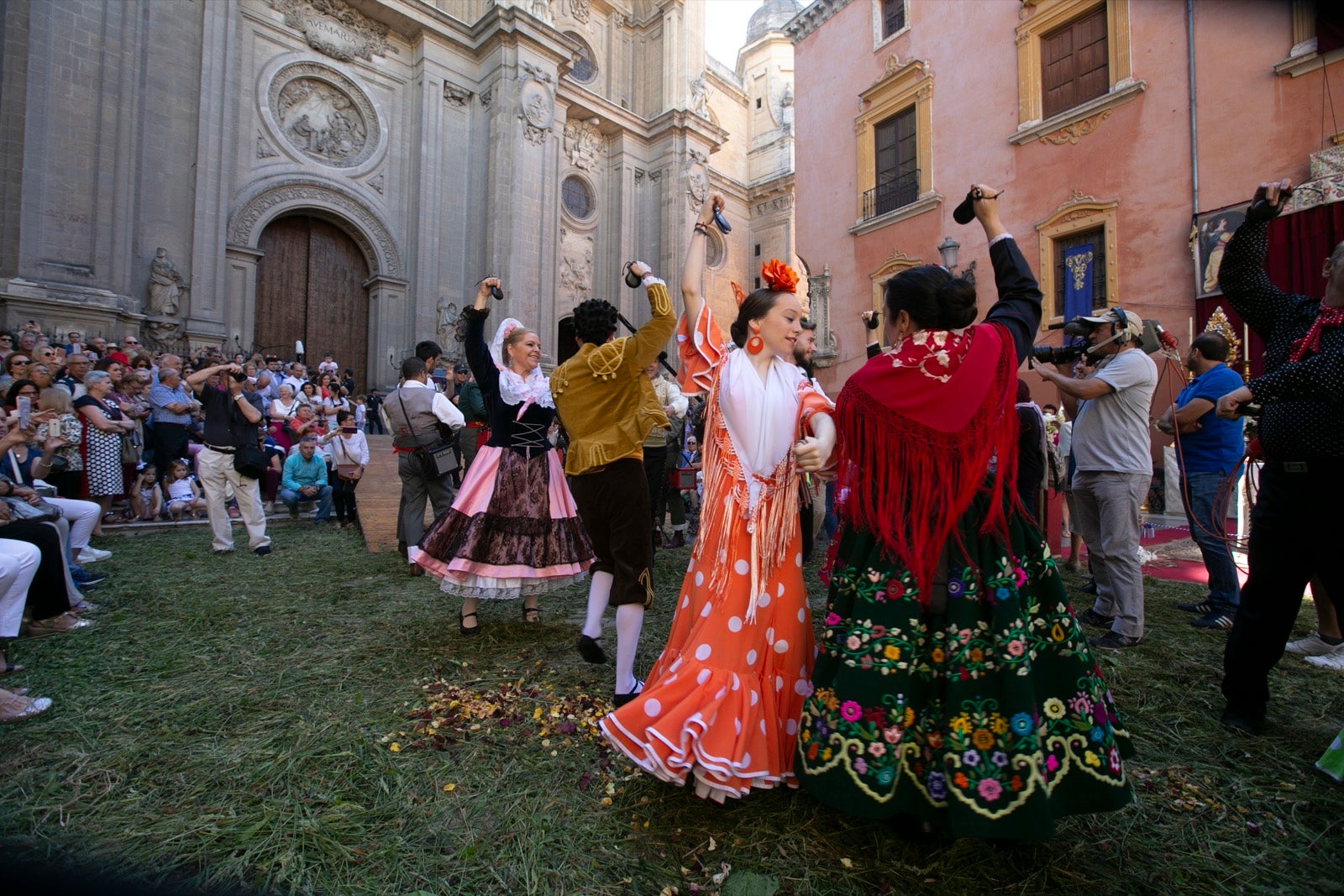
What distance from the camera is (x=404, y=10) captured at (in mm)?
15266

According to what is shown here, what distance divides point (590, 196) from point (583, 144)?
1.62 m

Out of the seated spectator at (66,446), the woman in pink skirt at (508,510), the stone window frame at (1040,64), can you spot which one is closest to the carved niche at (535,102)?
the stone window frame at (1040,64)

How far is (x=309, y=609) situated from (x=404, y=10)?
16.5 meters

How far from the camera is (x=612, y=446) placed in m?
3.09

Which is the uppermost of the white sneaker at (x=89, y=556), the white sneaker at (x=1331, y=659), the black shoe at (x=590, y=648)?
the white sneaker at (x=89, y=556)

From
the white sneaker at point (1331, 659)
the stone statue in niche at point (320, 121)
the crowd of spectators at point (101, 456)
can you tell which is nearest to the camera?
the white sneaker at point (1331, 659)

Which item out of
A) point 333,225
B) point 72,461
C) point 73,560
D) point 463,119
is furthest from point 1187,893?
point 463,119

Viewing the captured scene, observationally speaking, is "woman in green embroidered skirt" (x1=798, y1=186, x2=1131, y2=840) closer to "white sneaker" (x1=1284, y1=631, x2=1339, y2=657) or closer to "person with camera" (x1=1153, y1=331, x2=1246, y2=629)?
"white sneaker" (x1=1284, y1=631, x2=1339, y2=657)

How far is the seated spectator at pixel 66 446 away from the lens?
5.63 metres

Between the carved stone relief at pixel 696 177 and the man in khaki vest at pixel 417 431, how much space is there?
17586 millimetres

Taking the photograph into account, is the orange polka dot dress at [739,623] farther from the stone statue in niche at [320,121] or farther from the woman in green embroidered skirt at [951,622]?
the stone statue in niche at [320,121]

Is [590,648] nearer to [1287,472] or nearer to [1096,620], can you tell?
[1287,472]

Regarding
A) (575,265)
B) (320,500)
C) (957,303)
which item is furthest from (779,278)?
(575,265)

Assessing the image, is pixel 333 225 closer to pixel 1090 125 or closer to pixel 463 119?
pixel 463 119
